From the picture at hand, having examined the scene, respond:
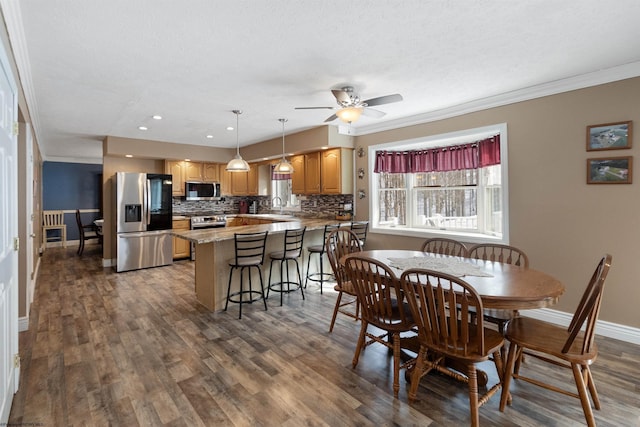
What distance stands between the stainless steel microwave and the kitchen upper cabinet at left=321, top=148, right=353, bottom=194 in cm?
300

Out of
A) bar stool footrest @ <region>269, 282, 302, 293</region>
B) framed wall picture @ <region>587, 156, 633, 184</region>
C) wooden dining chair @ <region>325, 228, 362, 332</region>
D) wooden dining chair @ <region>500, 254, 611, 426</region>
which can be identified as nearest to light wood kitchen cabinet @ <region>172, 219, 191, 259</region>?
bar stool footrest @ <region>269, 282, 302, 293</region>

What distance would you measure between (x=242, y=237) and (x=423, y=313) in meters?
2.39

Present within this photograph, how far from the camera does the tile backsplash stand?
5957 millimetres

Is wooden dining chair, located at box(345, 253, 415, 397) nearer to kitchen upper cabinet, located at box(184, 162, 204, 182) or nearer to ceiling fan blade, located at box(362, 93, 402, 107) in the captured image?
ceiling fan blade, located at box(362, 93, 402, 107)

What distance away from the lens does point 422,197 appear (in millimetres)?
4910

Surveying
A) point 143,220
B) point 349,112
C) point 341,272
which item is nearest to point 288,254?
point 341,272

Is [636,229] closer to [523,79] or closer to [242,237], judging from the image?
[523,79]

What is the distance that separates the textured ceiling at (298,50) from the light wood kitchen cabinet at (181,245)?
3015 mm

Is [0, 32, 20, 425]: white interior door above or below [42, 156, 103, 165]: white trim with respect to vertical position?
below

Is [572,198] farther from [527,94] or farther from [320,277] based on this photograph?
[320,277]

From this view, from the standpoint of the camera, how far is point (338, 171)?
17.6 feet

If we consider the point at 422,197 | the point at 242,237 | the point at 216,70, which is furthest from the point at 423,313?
the point at 422,197

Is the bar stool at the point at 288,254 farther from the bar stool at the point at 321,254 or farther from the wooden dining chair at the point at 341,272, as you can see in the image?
the wooden dining chair at the point at 341,272

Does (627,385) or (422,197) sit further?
(422,197)
